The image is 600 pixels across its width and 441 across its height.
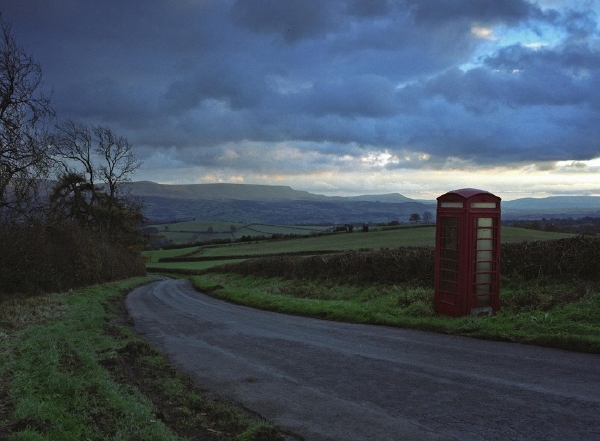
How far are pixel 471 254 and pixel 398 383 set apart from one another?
5.42 m

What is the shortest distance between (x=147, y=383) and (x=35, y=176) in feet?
49.2

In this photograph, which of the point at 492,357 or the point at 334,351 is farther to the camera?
the point at 334,351

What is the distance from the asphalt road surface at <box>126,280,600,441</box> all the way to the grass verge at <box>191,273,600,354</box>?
1.68 feet

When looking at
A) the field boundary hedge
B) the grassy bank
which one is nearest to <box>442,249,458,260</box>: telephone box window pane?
the field boundary hedge

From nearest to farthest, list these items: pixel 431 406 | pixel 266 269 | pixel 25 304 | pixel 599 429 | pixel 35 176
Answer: pixel 599 429
pixel 431 406
pixel 25 304
pixel 35 176
pixel 266 269

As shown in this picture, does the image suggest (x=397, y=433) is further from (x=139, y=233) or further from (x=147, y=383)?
(x=139, y=233)

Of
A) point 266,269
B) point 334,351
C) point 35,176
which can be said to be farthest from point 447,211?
point 266,269

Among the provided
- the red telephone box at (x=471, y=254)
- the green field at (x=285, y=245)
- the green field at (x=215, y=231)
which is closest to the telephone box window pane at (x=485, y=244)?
the red telephone box at (x=471, y=254)

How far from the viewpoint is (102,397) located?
20.5ft

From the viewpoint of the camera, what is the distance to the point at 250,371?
8.19m

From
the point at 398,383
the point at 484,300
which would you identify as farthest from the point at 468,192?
the point at 398,383

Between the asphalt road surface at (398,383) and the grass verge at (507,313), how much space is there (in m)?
0.51

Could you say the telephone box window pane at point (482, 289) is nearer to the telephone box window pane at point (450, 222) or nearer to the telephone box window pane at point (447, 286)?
the telephone box window pane at point (447, 286)

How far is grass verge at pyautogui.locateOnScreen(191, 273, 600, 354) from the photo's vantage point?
349 inches
